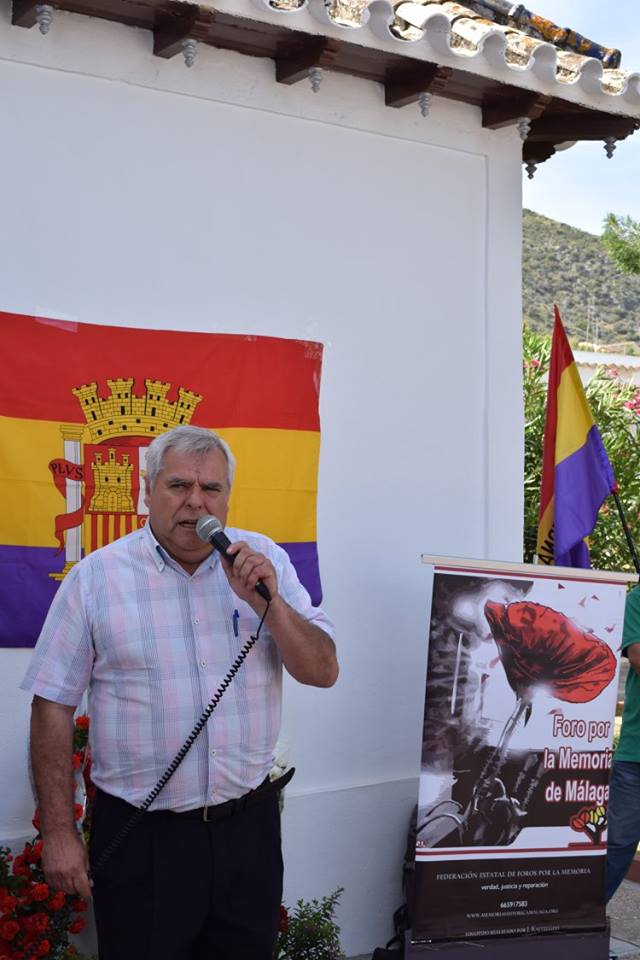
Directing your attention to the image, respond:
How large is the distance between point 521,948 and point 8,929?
2.16 meters

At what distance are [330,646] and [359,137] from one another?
295 centimetres

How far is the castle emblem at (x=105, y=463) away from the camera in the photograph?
4.86m

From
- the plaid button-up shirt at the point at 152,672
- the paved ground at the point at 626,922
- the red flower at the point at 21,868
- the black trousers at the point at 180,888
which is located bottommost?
the paved ground at the point at 626,922

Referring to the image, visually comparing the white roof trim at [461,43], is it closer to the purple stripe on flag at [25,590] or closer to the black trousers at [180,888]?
the purple stripe on flag at [25,590]

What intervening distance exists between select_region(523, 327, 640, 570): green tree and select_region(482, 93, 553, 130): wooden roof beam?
4.98 m

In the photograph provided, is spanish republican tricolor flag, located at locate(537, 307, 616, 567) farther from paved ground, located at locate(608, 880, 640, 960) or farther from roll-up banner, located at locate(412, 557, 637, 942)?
paved ground, located at locate(608, 880, 640, 960)

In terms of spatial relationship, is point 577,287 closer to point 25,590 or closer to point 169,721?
point 25,590

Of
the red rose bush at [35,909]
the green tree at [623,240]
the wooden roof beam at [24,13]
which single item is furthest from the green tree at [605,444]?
the red rose bush at [35,909]

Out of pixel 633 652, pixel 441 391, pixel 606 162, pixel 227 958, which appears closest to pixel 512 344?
pixel 441 391

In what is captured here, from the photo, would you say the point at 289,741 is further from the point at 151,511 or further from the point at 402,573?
the point at 151,511

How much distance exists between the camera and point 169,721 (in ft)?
11.3

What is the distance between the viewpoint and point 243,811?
3.52m

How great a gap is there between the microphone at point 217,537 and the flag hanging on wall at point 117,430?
1573mm

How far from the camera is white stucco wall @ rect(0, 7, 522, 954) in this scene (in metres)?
4.88
